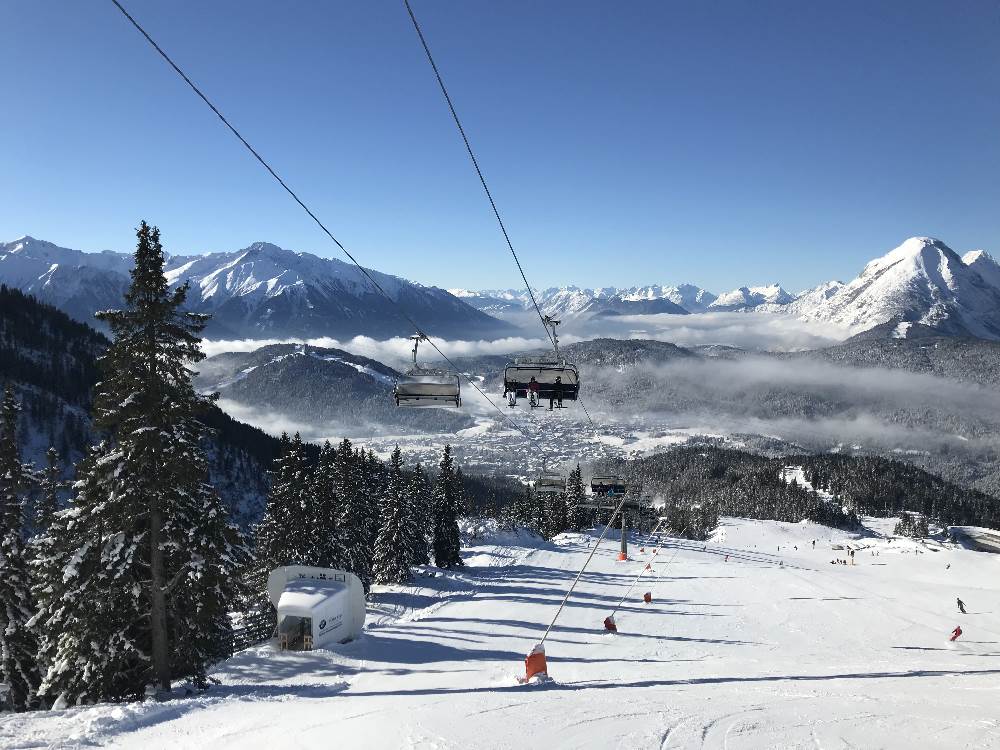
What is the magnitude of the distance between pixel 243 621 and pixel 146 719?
113 feet

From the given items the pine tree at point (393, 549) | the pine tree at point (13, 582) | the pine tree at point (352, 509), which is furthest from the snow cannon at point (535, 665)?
the pine tree at point (393, 549)

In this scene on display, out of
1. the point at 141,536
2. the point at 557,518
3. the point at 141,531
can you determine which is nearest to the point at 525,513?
the point at 557,518

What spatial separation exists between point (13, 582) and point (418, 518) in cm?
3489

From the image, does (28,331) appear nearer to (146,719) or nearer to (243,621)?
(243,621)

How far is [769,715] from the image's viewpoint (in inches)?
576

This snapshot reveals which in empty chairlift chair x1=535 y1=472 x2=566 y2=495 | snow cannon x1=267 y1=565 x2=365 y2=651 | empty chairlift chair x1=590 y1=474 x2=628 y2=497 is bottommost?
snow cannon x1=267 y1=565 x2=365 y2=651

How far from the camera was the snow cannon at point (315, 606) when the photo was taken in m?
28.0

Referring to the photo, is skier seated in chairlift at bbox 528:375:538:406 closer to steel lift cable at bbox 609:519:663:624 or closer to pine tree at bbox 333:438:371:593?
steel lift cable at bbox 609:519:663:624

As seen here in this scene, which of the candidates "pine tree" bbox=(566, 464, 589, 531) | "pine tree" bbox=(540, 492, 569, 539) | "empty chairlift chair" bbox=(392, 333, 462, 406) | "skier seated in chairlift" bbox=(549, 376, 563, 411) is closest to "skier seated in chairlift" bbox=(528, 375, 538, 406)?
"skier seated in chairlift" bbox=(549, 376, 563, 411)

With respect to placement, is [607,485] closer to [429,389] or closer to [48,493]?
[429,389]

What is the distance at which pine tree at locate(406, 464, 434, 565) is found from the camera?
5447cm

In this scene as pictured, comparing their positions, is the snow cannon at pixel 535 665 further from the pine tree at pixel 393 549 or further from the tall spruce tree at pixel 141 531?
the pine tree at pixel 393 549

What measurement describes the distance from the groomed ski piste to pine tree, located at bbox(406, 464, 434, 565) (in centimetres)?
499

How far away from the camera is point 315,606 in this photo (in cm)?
2823
